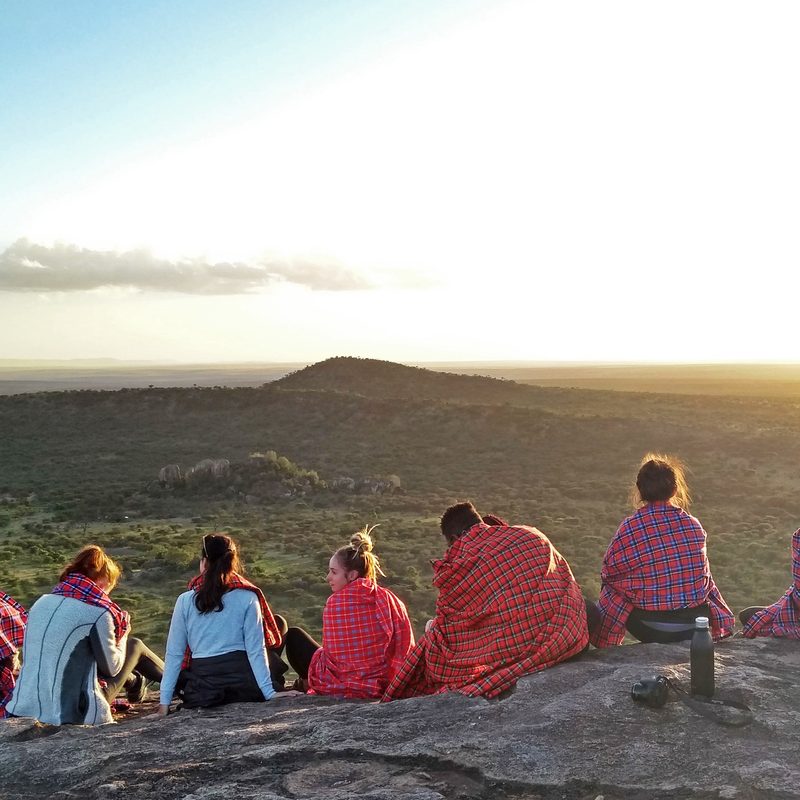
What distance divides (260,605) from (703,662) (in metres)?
2.79

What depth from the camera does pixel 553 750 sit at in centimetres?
400

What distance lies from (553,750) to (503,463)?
92.2 feet

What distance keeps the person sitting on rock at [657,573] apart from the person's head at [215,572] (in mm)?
2538

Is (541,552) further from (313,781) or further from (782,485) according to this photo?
(782,485)

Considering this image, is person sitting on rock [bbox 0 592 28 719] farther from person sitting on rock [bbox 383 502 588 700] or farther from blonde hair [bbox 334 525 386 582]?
person sitting on rock [bbox 383 502 588 700]

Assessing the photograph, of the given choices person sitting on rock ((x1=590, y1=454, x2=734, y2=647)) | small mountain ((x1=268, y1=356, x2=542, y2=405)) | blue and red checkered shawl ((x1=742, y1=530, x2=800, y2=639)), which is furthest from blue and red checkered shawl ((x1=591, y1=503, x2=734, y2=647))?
small mountain ((x1=268, y1=356, x2=542, y2=405))

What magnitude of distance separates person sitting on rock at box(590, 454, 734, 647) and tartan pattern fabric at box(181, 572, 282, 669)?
223 centimetres

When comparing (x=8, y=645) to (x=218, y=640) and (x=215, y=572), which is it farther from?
(x=215, y=572)

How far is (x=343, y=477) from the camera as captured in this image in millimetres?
28359

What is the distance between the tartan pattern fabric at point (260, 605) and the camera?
18.0 ft

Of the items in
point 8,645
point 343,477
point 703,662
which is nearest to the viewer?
point 703,662

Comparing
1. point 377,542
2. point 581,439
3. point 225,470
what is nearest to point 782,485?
point 581,439

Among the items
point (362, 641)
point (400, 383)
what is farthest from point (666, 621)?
point (400, 383)

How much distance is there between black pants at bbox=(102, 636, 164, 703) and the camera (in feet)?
18.7
